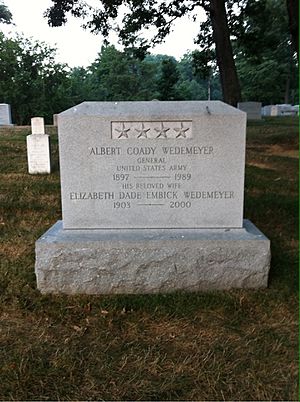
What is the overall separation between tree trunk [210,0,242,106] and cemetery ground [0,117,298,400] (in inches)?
467

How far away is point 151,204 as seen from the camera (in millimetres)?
3275

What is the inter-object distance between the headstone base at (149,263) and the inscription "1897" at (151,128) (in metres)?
0.80

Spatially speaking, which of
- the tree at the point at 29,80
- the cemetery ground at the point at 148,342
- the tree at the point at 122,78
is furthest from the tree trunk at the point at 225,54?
the tree at the point at 122,78

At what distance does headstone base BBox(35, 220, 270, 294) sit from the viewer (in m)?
3.04

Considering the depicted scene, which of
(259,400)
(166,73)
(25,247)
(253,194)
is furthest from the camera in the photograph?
(166,73)

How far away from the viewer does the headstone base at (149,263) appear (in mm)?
3045

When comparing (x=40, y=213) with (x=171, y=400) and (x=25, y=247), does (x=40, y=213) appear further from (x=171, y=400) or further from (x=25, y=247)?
(x=171, y=400)

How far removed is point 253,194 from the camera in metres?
6.10

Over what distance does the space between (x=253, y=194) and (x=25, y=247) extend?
11.7 ft

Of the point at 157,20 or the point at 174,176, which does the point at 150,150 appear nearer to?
the point at 174,176

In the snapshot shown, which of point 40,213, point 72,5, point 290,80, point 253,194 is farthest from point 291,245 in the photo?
point 290,80

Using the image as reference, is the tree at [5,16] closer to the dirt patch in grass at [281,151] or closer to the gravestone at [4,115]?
the gravestone at [4,115]

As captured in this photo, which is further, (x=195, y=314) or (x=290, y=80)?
(x=290, y=80)

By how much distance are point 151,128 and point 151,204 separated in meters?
0.61
